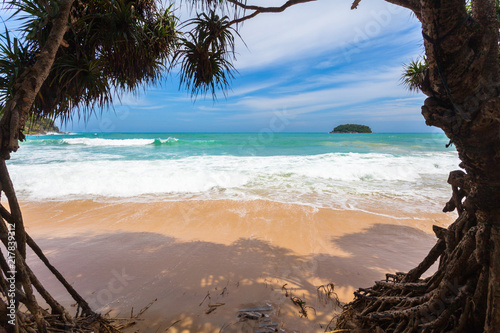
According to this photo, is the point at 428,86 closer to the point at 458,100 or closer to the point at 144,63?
the point at 458,100

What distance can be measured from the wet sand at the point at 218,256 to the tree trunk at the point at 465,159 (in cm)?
117

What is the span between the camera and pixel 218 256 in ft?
12.3

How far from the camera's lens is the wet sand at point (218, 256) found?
2594mm

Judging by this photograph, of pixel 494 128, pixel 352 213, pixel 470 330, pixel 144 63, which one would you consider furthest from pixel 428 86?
pixel 352 213

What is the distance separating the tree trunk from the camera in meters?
1.08

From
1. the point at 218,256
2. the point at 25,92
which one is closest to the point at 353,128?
the point at 218,256

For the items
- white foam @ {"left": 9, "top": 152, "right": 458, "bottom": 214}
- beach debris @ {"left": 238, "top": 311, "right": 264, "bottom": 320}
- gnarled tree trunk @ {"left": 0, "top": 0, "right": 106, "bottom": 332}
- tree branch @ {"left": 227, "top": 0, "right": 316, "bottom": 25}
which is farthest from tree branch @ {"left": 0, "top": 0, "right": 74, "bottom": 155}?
white foam @ {"left": 9, "top": 152, "right": 458, "bottom": 214}

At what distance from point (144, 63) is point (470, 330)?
484 cm

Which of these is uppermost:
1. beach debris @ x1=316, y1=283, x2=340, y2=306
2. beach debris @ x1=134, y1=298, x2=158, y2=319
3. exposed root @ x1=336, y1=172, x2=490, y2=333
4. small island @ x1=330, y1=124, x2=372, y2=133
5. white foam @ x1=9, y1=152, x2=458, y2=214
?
small island @ x1=330, y1=124, x2=372, y2=133

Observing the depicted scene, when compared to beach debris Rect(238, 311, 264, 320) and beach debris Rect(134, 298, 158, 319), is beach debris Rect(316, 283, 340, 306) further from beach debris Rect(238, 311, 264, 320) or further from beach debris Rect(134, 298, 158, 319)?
beach debris Rect(134, 298, 158, 319)

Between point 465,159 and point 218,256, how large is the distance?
333cm

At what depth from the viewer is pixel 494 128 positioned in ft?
3.73

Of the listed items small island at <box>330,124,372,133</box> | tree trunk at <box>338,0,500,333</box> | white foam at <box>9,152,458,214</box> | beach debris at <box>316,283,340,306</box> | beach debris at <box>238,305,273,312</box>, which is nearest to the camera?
tree trunk at <box>338,0,500,333</box>

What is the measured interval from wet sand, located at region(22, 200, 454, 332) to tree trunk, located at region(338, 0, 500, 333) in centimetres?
117
